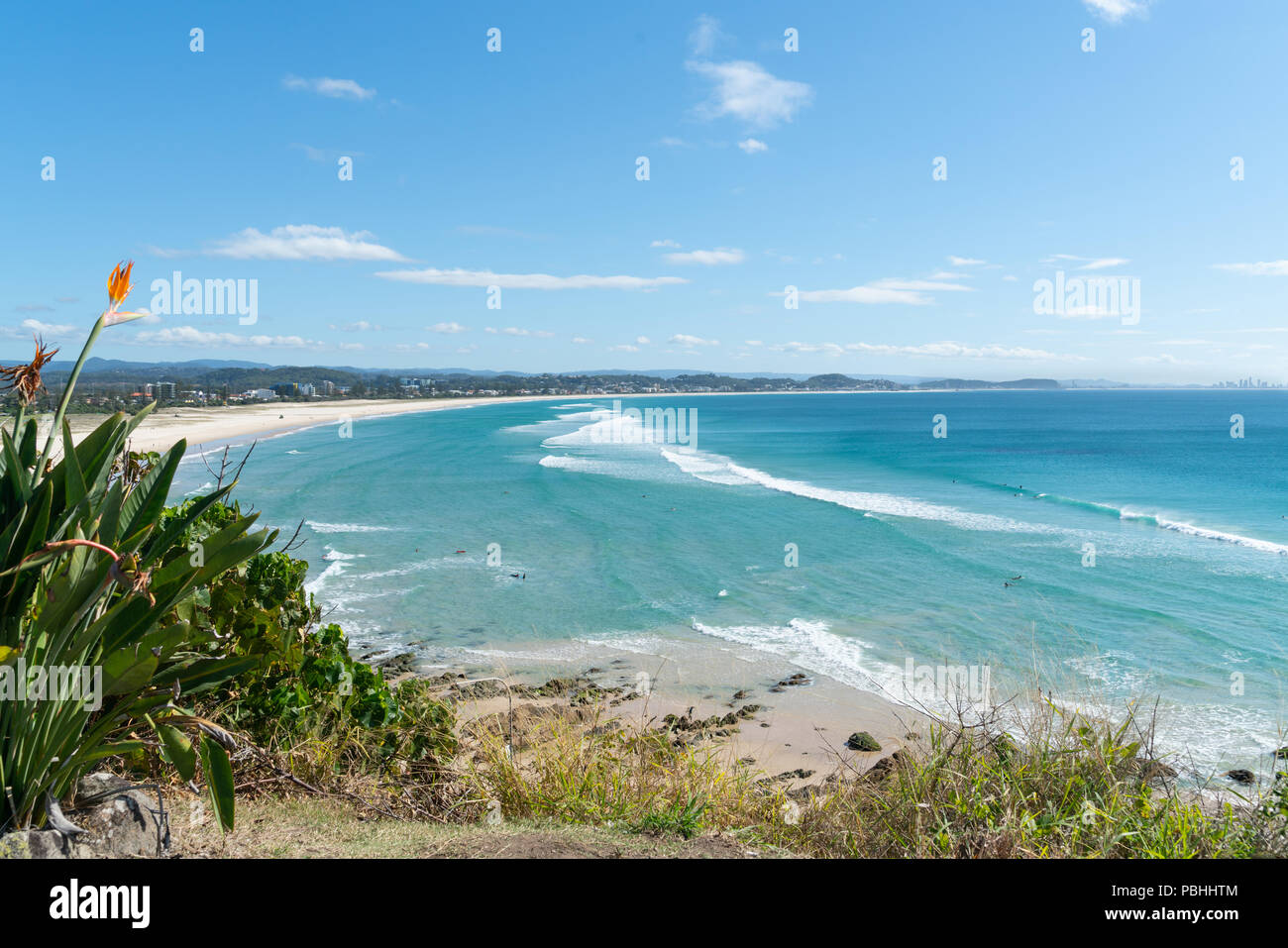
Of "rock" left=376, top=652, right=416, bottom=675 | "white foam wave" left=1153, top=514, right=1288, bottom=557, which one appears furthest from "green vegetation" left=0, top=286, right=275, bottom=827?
"white foam wave" left=1153, top=514, right=1288, bottom=557

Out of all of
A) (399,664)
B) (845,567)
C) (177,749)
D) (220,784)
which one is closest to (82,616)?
(177,749)

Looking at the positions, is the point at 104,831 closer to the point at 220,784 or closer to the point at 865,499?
the point at 220,784

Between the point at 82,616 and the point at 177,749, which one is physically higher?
the point at 82,616

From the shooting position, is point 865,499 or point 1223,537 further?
point 865,499

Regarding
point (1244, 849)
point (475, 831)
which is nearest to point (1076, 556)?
point (1244, 849)

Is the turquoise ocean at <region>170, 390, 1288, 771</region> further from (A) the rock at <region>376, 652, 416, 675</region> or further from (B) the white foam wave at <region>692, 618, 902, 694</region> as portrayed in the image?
(A) the rock at <region>376, 652, 416, 675</region>
